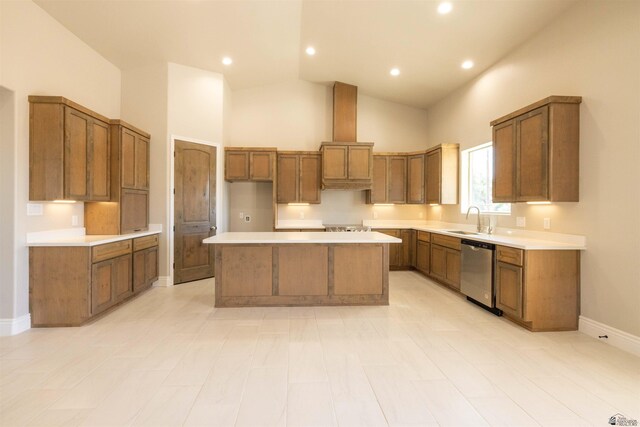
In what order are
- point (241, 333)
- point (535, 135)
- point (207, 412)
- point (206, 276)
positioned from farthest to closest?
1. point (206, 276)
2. point (535, 135)
3. point (241, 333)
4. point (207, 412)

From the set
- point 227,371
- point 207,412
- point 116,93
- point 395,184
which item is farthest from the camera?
point 395,184

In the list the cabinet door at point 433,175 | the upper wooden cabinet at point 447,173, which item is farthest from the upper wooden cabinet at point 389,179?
the upper wooden cabinet at point 447,173

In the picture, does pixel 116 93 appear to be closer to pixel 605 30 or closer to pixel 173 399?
pixel 173 399

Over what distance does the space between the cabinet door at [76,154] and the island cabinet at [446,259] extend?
4.99 metres

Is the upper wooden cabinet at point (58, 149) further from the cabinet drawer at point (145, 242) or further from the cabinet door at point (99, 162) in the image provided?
the cabinet drawer at point (145, 242)

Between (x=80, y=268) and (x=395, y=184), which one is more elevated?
(x=395, y=184)

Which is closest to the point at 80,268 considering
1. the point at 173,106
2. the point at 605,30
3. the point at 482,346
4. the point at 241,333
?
the point at 241,333

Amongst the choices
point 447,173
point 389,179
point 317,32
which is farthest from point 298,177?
Result: point 447,173

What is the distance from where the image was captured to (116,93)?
472cm

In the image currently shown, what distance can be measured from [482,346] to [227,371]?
226 cm

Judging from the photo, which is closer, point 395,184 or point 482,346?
point 482,346

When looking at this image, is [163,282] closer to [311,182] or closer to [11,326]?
[11,326]

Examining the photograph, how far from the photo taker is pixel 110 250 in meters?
3.57

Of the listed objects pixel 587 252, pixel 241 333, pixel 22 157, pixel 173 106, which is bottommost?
pixel 241 333
